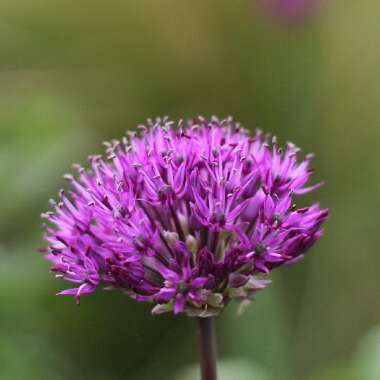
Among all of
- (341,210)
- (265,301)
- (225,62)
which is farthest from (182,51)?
(265,301)

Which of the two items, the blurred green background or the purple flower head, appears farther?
the blurred green background

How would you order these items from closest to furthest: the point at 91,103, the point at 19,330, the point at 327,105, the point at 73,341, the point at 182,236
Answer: the point at 182,236
the point at 19,330
the point at 73,341
the point at 327,105
the point at 91,103

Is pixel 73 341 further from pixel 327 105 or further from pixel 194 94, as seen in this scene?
pixel 327 105

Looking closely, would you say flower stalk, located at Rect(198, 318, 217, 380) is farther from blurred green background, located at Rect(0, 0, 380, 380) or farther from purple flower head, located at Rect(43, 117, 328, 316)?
blurred green background, located at Rect(0, 0, 380, 380)

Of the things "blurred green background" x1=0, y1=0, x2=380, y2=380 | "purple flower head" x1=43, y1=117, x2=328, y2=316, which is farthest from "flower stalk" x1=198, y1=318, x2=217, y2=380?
"blurred green background" x1=0, y1=0, x2=380, y2=380

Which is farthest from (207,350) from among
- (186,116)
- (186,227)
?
(186,116)

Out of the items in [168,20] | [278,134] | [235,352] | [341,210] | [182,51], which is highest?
[168,20]
